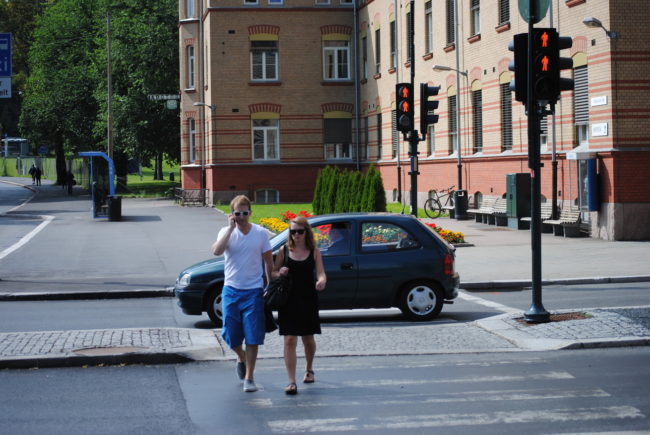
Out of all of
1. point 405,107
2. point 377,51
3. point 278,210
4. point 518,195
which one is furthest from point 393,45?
point 405,107

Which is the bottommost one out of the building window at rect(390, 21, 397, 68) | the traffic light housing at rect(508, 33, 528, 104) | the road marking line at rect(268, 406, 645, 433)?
the road marking line at rect(268, 406, 645, 433)

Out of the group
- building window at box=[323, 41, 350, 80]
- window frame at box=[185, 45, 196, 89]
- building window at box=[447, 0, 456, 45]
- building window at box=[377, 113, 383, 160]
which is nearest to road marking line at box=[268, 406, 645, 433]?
building window at box=[447, 0, 456, 45]

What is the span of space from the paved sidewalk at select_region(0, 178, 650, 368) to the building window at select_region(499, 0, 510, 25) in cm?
651

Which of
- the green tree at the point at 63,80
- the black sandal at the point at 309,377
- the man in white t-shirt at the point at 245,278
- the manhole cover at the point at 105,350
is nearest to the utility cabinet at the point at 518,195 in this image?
the manhole cover at the point at 105,350

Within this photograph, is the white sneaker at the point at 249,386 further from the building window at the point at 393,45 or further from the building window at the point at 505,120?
the building window at the point at 393,45

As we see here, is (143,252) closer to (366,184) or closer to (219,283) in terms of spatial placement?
(366,184)

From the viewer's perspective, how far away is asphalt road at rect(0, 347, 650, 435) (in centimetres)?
760

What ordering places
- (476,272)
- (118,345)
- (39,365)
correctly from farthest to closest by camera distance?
(476,272), (118,345), (39,365)

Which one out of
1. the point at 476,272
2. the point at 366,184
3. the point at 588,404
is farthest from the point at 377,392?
the point at 366,184

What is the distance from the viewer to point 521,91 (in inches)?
497

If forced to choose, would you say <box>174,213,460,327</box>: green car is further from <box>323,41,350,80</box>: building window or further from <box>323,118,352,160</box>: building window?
<box>323,41,350,80</box>: building window

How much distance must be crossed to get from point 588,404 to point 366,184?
2021 cm

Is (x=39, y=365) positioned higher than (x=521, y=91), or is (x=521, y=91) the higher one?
(x=521, y=91)

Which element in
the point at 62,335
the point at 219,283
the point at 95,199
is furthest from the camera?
the point at 95,199
